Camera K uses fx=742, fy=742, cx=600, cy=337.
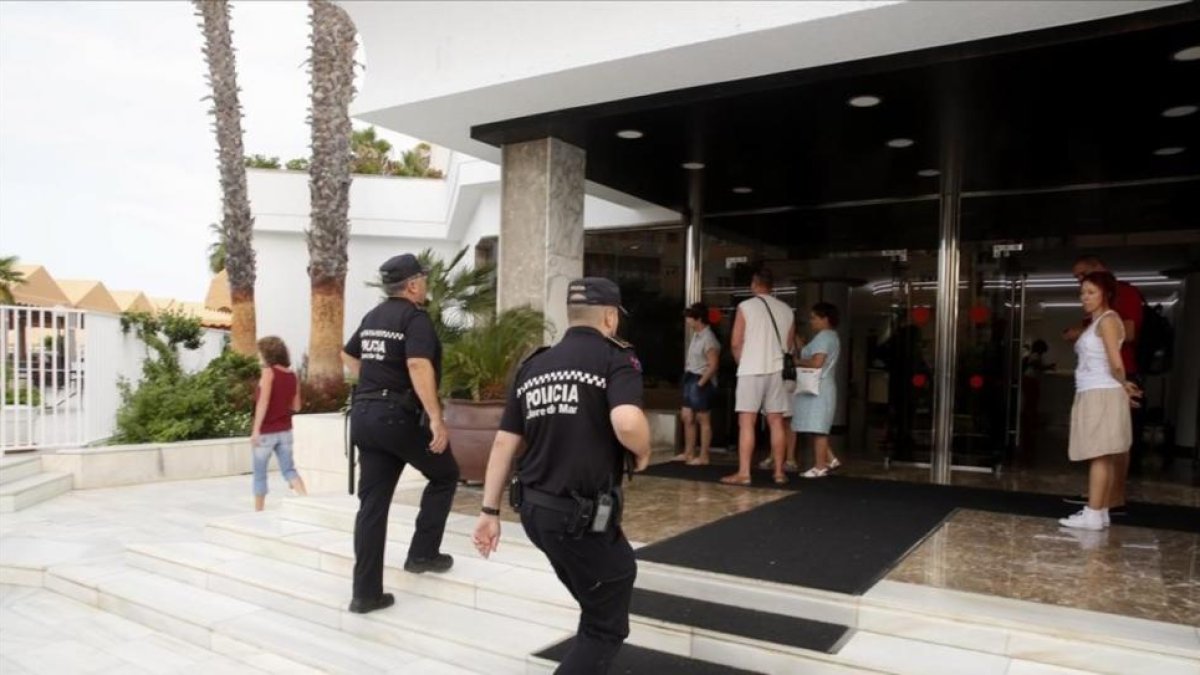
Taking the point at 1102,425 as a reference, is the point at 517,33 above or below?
above

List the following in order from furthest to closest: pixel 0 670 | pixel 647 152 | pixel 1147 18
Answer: pixel 647 152
pixel 1147 18
pixel 0 670

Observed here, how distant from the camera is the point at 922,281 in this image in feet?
29.0

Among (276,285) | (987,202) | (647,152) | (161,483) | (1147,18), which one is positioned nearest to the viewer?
(1147,18)

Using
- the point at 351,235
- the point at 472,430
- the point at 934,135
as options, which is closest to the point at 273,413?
the point at 472,430

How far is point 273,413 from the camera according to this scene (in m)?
6.98

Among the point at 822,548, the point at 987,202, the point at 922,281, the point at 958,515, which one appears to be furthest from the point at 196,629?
the point at 987,202

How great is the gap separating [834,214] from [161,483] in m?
9.25

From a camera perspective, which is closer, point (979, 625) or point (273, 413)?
point (979, 625)

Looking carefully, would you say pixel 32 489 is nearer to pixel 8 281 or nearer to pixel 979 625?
pixel 979 625

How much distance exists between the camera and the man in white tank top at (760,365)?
657 centimetres

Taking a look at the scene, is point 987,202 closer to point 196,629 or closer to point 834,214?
point 834,214

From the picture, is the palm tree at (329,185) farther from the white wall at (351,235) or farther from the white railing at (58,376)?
the white railing at (58,376)

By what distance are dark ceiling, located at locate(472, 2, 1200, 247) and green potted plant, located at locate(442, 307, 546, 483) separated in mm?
1877

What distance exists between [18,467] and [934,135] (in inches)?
401
